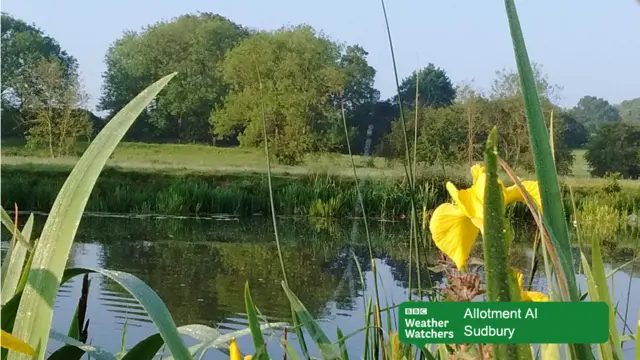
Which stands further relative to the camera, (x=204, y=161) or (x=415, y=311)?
(x=204, y=161)

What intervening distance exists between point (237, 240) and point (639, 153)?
1231mm

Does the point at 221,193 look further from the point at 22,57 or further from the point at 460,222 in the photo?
the point at 460,222

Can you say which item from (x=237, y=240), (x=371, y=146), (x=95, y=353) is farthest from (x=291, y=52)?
(x=237, y=240)

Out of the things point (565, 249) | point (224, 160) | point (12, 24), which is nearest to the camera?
point (565, 249)

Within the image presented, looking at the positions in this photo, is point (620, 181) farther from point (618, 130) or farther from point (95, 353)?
point (95, 353)

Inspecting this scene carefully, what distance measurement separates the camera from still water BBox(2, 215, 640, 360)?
2.40 feet

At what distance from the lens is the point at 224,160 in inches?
26.4

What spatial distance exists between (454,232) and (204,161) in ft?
1.55

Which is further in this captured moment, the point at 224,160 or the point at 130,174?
the point at 130,174

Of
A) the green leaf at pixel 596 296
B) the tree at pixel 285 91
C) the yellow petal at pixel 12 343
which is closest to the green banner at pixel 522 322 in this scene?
the green leaf at pixel 596 296

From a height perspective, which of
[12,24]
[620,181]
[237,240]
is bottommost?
[237,240]

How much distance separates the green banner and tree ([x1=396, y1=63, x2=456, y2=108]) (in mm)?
234

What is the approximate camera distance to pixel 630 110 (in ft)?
1.11

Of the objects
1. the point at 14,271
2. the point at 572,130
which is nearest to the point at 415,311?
the point at 14,271
